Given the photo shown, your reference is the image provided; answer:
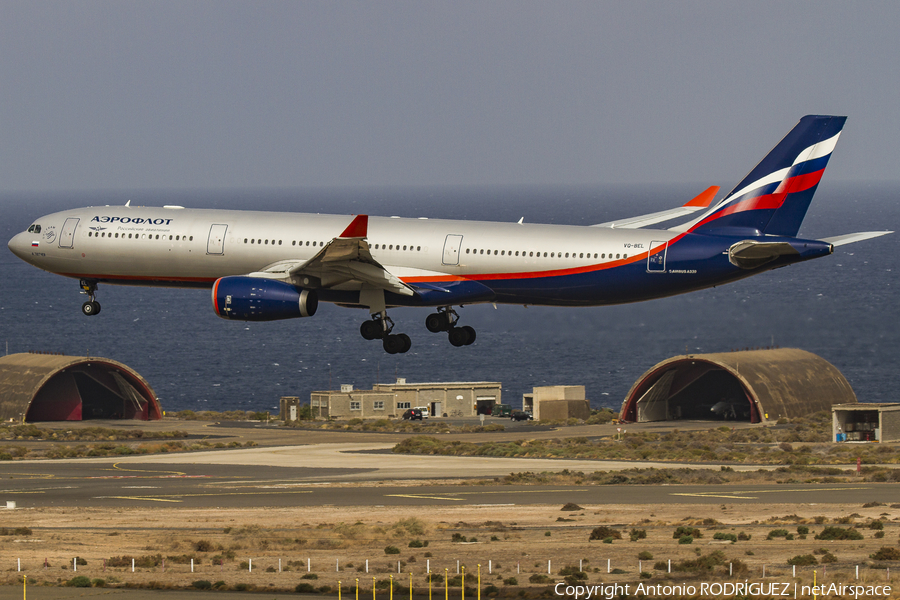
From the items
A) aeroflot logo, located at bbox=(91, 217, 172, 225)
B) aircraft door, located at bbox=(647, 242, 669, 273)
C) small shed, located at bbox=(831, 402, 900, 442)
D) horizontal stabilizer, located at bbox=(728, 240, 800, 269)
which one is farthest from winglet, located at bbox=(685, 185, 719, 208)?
small shed, located at bbox=(831, 402, 900, 442)

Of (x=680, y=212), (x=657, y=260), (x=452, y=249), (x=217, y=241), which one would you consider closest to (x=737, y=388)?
(x=680, y=212)

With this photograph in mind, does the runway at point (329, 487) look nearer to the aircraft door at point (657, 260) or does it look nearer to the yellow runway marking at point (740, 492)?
the yellow runway marking at point (740, 492)

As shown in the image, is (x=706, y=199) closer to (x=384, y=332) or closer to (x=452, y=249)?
(x=452, y=249)

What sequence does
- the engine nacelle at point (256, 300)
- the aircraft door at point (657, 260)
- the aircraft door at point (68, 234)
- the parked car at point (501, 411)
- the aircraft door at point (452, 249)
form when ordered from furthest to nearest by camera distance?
the parked car at point (501, 411)
the aircraft door at point (68, 234)
the aircraft door at point (452, 249)
the engine nacelle at point (256, 300)
the aircraft door at point (657, 260)

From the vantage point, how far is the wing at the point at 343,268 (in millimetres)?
57906

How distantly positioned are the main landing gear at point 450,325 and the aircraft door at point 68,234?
684 inches

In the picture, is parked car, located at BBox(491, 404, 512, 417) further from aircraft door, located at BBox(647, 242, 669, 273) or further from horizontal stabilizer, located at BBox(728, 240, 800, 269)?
horizontal stabilizer, located at BBox(728, 240, 800, 269)

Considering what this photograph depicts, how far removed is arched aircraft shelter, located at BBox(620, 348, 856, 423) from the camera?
134 m

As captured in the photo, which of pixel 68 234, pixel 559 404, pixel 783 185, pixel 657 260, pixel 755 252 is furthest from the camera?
pixel 559 404

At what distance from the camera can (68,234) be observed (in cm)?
6531

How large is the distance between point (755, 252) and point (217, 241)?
23949 millimetres

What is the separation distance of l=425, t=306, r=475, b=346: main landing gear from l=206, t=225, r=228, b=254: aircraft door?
398 inches

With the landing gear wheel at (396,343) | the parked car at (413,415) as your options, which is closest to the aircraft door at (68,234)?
the landing gear wheel at (396,343)

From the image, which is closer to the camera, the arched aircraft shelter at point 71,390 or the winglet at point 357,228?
the winglet at point 357,228
